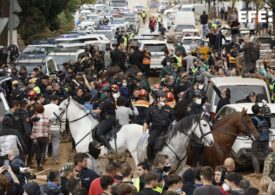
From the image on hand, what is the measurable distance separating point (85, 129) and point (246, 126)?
13.7ft

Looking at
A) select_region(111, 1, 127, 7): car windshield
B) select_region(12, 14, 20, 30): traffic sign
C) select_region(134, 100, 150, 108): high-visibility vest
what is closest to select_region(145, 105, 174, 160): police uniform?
select_region(134, 100, 150, 108): high-visibility vest

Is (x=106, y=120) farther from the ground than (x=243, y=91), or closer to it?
farther from the ground

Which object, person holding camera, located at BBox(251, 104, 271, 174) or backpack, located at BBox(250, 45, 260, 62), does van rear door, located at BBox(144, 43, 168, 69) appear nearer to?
backpack, located at BBox(250, 45, 260, 62)

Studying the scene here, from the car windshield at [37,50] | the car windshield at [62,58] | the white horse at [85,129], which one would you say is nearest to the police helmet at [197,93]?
the white horse at [85,129]

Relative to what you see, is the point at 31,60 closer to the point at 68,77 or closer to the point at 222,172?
the point at 68,77

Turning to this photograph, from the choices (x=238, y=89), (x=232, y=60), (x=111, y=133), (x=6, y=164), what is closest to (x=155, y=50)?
(x=232, y=60)

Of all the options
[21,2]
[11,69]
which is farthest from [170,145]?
[21,2]

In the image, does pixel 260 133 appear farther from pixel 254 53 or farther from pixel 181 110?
pixel 254 53

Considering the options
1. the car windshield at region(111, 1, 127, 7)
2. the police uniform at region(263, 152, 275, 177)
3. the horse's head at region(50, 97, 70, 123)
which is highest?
the police uniform at region(263, 152, 275, 177)

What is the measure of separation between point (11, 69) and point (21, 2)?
23.4 m

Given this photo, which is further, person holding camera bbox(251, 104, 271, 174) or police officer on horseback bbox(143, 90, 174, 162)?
person holding camera bbox(251, 104, 271, 174)

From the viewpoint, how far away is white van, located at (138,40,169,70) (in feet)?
146

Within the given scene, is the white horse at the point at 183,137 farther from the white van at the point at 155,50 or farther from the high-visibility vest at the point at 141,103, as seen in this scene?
the white van at the point at 155,50

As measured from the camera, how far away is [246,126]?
2156cm
